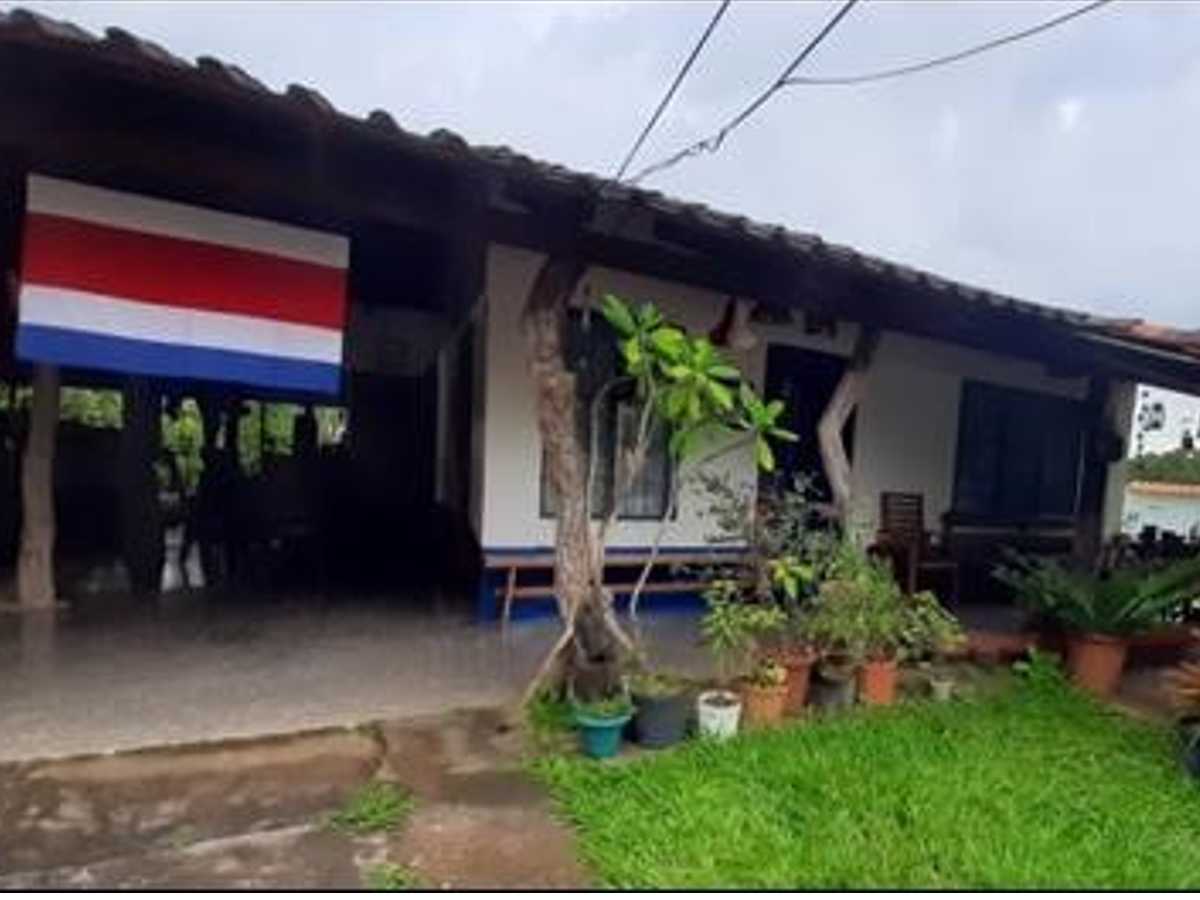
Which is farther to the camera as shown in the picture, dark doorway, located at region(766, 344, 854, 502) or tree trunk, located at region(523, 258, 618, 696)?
dark doorway, located at region(766, 344, 854, 502)

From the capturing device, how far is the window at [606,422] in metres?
8.07

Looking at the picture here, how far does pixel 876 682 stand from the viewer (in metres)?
6.15

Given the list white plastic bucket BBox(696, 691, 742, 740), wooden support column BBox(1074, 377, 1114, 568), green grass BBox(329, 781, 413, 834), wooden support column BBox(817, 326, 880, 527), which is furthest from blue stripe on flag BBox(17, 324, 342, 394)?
wooden support column BBox(1074, 377, 1114, 568)

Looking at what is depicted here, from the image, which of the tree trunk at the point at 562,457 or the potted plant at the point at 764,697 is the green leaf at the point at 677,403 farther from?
the potted plant at the point at 764,697

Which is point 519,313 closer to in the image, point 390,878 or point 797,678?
point 797,678

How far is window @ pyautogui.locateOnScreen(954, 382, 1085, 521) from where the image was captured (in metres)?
10.5

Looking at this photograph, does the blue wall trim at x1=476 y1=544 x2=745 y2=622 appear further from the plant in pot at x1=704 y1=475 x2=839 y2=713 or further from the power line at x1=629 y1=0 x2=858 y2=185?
the power line at x1=629 y1=0 x2=858 y2=185

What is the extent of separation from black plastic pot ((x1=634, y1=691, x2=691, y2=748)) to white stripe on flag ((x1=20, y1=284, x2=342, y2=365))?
8.87ft

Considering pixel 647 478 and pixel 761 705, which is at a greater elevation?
pixel 647 478

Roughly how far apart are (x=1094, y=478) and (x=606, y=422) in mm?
4922

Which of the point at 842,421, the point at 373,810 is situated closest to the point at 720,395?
the point at 842,421

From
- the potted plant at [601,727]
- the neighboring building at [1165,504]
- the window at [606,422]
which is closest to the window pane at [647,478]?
the window at [606,422]

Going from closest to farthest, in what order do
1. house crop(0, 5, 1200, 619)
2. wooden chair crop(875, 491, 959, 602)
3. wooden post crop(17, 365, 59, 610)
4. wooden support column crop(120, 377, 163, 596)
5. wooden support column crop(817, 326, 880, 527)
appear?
1. house crop(0, 5, 1200, 619)
2. wooden support column crop(817, 326, 880, 527)
3. wooden post crop(17, 365, 59, 610)
4. wooden support column crop(120, 377, 163, 596)
5. wooden chair crop(875, 491, 959, 602)

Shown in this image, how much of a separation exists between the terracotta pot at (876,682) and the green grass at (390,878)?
331 centimetres
